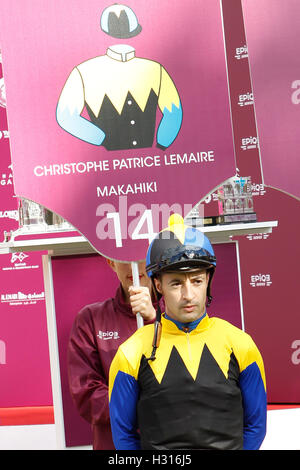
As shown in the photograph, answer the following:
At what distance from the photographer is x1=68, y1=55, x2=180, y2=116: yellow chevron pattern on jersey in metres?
2.51

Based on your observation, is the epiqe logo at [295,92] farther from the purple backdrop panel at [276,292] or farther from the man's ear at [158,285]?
the purple backdrop panel at [276,292]

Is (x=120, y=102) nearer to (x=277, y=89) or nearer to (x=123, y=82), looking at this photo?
(x=123, y=82)

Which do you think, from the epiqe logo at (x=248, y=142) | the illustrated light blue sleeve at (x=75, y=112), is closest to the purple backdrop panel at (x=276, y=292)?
the epiqe logo at (x=248, y=142)

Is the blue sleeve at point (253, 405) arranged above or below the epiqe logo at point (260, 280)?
below

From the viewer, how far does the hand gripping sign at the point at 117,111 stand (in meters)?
2.48

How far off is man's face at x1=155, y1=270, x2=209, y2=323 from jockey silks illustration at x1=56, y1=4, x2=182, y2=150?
2.00 ft

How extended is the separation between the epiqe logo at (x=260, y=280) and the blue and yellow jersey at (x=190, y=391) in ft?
12.5

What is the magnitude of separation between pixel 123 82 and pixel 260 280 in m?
3.57

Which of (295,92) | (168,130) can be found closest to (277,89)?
(295,92)

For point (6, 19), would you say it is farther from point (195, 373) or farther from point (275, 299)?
point (275, 299)

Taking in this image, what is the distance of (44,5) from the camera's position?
98.3 inches

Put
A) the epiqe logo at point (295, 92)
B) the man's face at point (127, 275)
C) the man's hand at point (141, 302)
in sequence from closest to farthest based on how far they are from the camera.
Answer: the man's hand at point (141, 302) → the man's face at point (127, 275) → the epiqe logo at point (295, 92)

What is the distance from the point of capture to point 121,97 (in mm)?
2516
